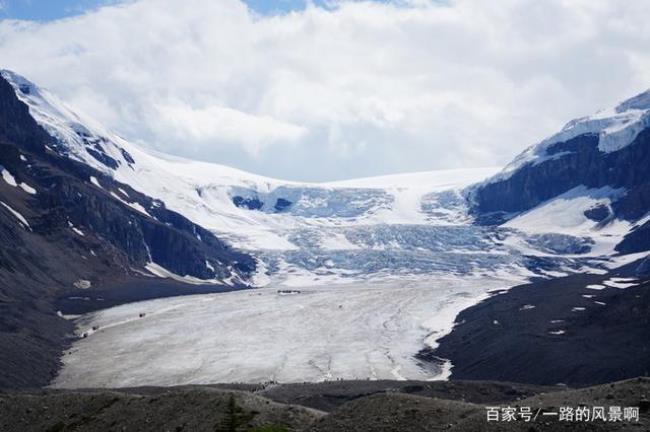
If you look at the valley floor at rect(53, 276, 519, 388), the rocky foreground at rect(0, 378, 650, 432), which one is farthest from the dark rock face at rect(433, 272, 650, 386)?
the rocky foreground at rect(0, 378, 650, 432)

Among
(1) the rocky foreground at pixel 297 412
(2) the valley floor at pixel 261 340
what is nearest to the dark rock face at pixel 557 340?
(2) the valley floor at pixel 261 340

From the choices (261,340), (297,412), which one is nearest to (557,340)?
(261,340)

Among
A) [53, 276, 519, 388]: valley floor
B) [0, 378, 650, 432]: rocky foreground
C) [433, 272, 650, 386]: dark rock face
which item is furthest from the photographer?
[53, 276, 519, 388]: valley floor

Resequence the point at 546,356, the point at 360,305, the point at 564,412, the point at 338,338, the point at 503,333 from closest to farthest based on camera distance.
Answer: the point at 564,412 < the point at 546,356 < the point at 503,333 < the point at 338,338 < the point at 360,305

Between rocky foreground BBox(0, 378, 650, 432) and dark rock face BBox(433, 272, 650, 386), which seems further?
dark rock face BBox(433, 272, 650, 386)

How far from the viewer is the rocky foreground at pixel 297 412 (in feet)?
121

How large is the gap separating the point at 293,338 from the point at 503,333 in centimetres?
3758

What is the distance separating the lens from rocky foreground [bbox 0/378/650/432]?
37.0m

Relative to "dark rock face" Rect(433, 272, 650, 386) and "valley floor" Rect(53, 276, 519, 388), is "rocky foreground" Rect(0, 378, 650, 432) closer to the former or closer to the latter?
"valley floor" Rect(53, 276, 519, 388)

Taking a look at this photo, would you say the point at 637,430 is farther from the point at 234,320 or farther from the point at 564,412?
the point at 234,320

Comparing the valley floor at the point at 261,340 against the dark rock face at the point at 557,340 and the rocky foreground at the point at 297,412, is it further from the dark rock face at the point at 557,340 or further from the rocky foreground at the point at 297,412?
the rocky foreground at the point at 297,412

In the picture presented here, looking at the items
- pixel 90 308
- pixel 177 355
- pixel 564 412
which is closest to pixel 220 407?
pixel 564 412

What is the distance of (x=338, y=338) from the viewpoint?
472 feet

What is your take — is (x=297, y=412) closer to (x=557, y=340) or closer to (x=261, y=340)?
(x=557, y=340)
